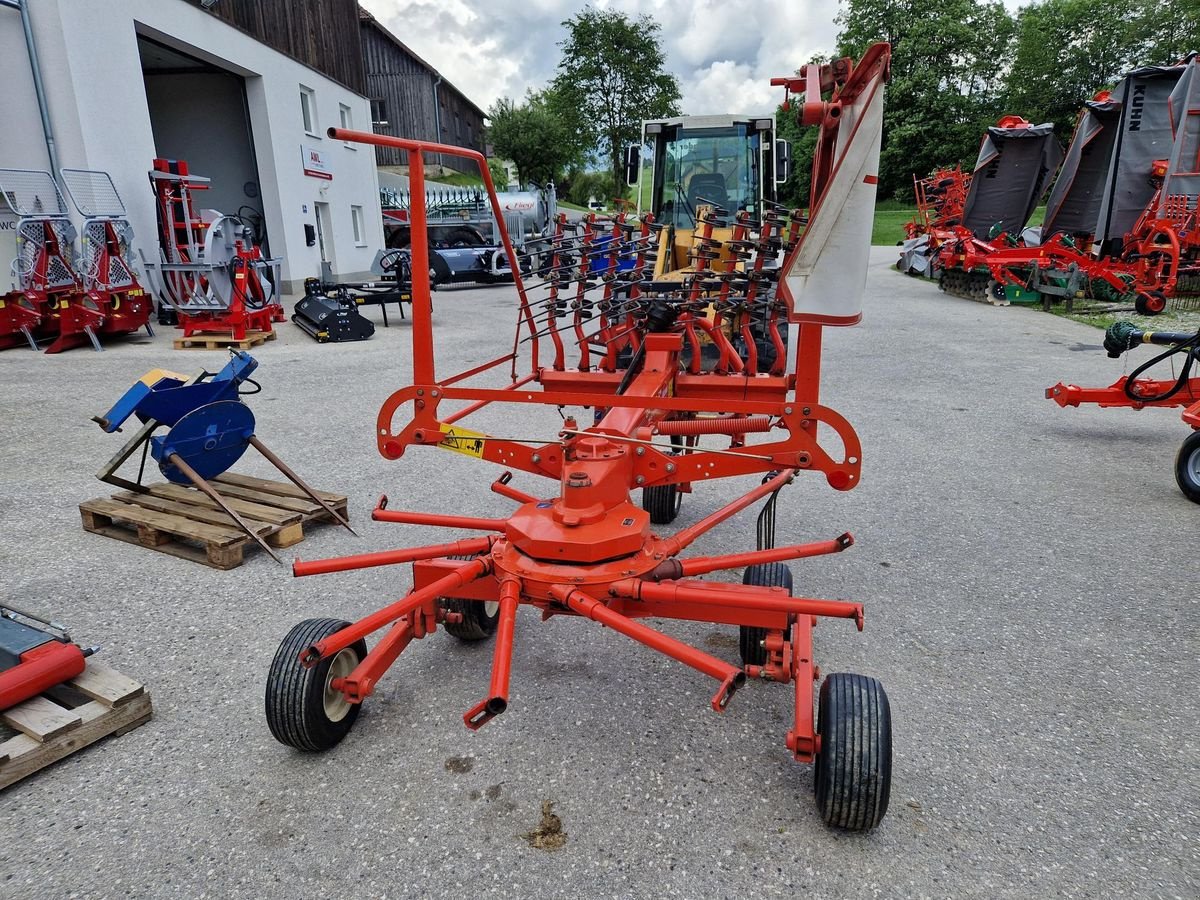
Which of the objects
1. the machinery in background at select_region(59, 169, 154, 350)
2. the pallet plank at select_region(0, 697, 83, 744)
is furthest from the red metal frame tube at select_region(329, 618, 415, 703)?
the machinery in background at select_region(59, 169, 154, 350)

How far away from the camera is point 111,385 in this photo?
834 centimetres

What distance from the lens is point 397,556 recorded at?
2.73 m

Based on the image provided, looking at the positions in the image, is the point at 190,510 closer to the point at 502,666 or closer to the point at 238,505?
the point at 238,505

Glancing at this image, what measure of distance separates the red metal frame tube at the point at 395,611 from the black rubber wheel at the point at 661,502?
2.04 meters

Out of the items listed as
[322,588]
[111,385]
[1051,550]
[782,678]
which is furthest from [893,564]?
[111,385]

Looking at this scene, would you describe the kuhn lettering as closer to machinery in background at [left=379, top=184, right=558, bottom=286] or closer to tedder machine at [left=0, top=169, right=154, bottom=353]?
machinery in background at [left=379, top=184, right=558, bottom=286]

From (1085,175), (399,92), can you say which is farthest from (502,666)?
(399,92)

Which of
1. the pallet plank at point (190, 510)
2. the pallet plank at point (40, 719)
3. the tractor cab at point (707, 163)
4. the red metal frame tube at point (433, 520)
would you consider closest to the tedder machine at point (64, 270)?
the pallet plank at point (190, 510)

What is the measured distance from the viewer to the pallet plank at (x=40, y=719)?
8.22 ft

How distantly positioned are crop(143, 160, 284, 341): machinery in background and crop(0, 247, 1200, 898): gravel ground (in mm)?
5980

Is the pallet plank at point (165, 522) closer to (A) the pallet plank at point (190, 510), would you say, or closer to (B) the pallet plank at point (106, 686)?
(A) the pallet plank at point (190, 510)

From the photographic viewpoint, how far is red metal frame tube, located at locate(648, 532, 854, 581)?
8.52 ft

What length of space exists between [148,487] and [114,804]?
2696mm

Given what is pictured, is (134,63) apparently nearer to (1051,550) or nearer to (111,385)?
(111,385)
